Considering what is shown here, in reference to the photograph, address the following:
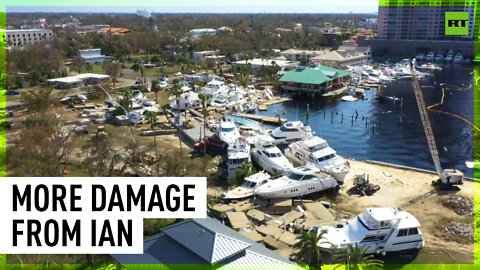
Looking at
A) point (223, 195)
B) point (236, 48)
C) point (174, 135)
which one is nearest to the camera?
point (223, 195)

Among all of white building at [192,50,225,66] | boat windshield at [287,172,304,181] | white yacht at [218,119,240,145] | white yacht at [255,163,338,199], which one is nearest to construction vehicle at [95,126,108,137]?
white yacht at [218,119,240,145]

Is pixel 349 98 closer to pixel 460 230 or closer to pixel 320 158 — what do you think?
pixel 320 158

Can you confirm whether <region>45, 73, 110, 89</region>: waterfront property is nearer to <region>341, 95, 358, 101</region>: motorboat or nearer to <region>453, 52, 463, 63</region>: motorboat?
<region>341, 95, 358, 101</region>: motorboat

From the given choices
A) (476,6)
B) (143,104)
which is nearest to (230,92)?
(143,104)

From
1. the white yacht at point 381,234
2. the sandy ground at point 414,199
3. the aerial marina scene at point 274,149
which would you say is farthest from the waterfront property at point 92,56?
the white yacht at point 381,234

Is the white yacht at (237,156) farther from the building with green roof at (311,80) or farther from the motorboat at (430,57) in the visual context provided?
the motorboat at (430,57)

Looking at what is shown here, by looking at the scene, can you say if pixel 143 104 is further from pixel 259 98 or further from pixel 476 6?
pixel 476 6
